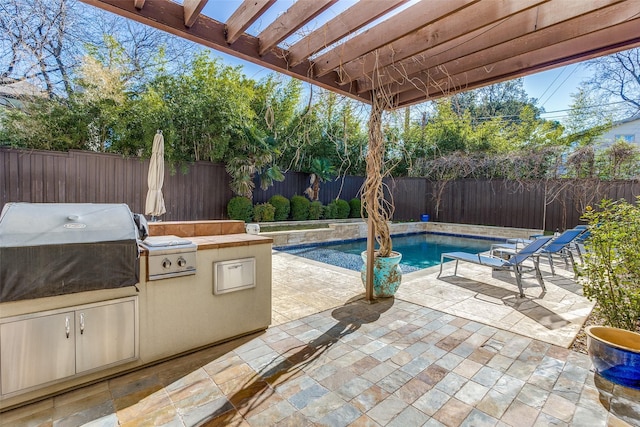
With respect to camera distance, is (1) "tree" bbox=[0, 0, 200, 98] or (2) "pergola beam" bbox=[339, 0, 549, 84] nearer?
(2) "pergola beam" bbox=[339, 0, 549, 84]

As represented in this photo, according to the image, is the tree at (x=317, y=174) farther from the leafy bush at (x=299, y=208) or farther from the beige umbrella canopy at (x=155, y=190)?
the beige umbrella canopy at (x=155, y=190)

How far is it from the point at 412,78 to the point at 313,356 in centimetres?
313

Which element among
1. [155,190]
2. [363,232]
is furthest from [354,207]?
[155,190]

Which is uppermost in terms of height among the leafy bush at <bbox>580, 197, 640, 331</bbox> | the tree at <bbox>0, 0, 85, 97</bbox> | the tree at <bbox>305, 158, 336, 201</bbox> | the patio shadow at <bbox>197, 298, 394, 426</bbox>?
the tree at <bbox>0, 0, 85, 97</bbox>

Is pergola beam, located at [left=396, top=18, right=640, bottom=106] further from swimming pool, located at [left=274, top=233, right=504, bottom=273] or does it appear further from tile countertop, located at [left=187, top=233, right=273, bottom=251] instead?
swimming pool, located at [left=274, top=233, right=504, bottom=273]

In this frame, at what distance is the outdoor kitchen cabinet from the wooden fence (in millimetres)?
7155

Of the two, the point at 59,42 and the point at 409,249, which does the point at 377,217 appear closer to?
the point at 409,249

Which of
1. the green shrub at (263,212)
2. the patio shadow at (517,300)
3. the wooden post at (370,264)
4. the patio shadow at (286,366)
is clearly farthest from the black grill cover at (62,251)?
the green shrub at (263,212)

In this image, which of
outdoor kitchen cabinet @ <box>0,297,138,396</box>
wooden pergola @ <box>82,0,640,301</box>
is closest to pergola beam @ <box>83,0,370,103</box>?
wooden pergola @ <box>82,0,640,301</box>

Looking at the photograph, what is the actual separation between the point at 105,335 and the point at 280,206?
8816mm

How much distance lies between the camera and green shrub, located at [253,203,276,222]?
10.1 m

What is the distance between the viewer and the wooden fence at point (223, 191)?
23.4ft

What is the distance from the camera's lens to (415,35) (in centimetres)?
278

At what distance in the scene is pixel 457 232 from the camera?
11984 mm
